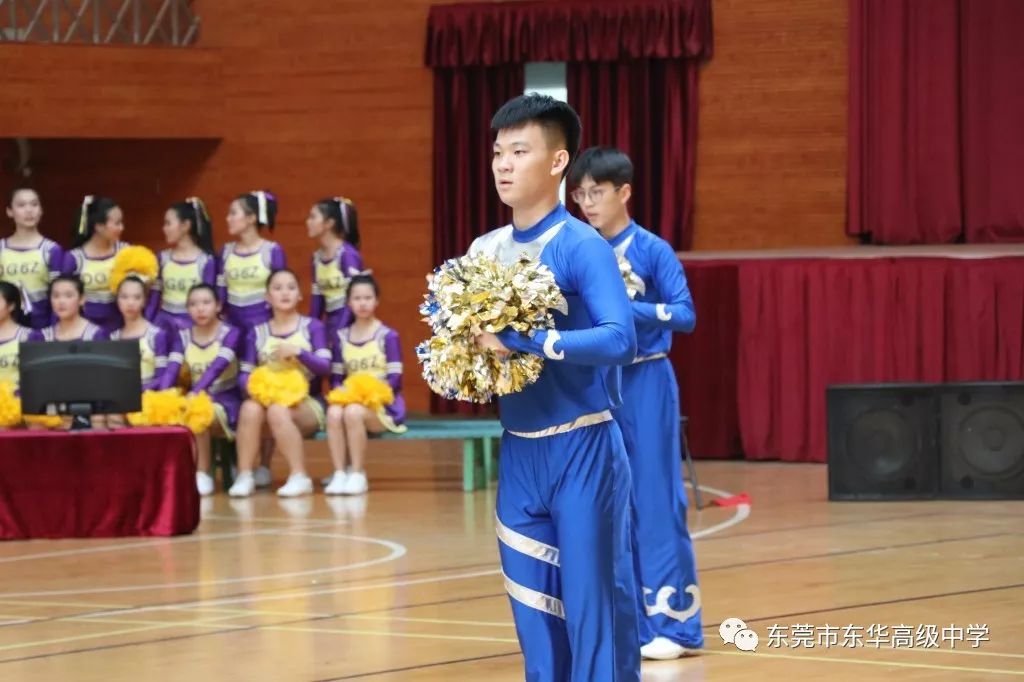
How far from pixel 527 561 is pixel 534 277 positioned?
26.6 inches

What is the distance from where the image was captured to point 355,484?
433 inches

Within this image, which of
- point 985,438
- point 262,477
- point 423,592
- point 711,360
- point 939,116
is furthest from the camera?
point 939,116

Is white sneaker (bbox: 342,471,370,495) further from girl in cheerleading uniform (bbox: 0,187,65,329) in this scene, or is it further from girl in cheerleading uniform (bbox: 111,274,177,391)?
girl in cheerleading uniform (bbox: 0,187,65,329)

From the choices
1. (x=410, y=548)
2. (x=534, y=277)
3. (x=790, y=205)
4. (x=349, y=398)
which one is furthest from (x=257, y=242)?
(x=534, y=277)

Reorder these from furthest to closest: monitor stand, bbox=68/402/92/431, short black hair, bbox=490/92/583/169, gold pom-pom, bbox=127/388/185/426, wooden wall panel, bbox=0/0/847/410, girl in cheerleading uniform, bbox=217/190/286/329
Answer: wooden wall panel, bbox=0/0/847/410, girl in cheerleading uniform, bbox=217/190/286/329, gold pom-pom, bbox=127/388/185/426, monitor stand, bbox=68/402/92/431, short black hair, bbox=490/92/583/169

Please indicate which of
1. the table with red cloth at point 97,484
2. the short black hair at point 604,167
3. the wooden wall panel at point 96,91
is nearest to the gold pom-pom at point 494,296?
the short black hair at point 604,167

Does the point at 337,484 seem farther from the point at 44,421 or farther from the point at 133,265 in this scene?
the point at 133,265

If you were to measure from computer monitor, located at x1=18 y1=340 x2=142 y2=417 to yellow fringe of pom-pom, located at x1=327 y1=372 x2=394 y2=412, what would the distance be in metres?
1.75

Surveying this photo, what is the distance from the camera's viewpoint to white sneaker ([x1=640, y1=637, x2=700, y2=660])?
5.84 metres

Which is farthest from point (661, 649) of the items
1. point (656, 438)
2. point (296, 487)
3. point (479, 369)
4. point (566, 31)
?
point (566, 31)

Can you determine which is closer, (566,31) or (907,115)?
(907,115)

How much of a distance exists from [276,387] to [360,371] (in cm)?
57

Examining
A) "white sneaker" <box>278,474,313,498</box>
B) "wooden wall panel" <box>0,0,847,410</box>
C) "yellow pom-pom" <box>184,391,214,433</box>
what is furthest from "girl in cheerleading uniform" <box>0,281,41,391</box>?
"wooden wall panel" <box>0,0,847,410</box>

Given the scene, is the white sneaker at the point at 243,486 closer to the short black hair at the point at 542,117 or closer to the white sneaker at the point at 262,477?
the white sneaker at the point at 262,477
